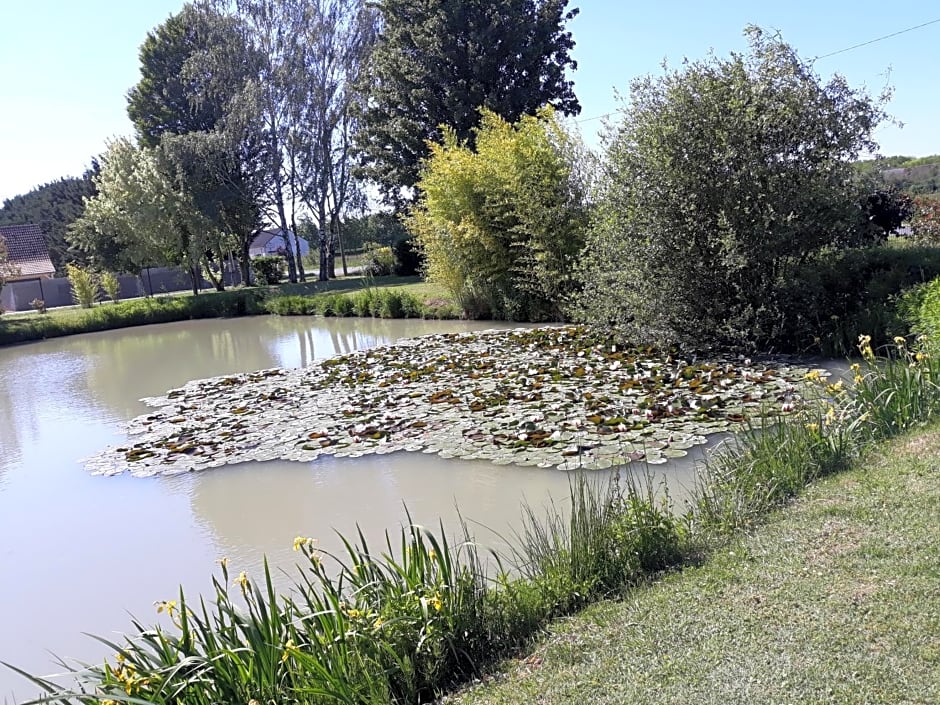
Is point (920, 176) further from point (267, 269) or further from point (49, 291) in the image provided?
point (49, 291)

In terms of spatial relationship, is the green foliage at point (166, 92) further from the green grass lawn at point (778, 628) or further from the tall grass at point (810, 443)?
the green grass lawn at point (778, 628)

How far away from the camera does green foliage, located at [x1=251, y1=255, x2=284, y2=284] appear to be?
35.5 m

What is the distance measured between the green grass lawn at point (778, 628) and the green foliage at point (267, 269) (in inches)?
1323

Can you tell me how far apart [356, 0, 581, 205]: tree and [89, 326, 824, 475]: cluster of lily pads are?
14.6m

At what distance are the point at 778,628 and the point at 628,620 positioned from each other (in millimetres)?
583

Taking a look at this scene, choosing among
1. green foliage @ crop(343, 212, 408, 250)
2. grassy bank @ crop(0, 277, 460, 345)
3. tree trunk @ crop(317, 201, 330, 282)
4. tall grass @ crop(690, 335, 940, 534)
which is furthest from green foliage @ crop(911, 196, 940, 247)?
tree trunk @ crop(317, 201, 330, 282)

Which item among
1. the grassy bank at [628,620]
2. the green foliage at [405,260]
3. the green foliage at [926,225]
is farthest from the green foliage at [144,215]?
the grassy bank at [628,620]

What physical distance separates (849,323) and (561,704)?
27.3ft

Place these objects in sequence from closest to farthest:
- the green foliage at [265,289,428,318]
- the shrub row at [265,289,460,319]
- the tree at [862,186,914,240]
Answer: the tree at [862,186,914,240]
the shrub row at [265,289,460,319]
the green foliage at [265,289,428,318]

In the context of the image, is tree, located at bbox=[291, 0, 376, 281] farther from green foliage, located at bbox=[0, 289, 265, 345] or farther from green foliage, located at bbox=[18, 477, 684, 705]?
green foliage, located at bbox=[18, 477, 684, 705]

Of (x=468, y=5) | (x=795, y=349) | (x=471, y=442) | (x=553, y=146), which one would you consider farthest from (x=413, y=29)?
(x=471, y=442)

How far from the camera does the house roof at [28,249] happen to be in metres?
38.2

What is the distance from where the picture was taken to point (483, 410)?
8.09 meters

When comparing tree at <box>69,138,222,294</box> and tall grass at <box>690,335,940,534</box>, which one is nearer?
tall grass at <box>690,335,940,534</box>
